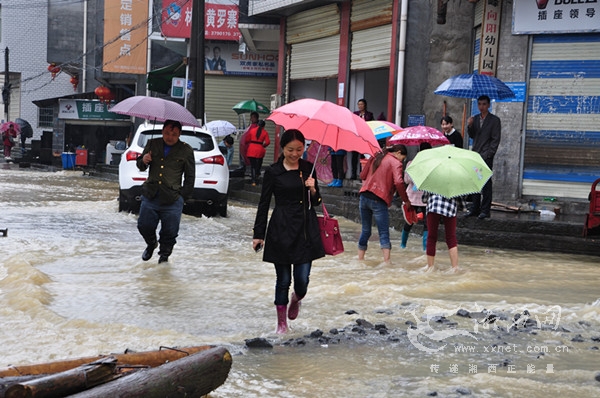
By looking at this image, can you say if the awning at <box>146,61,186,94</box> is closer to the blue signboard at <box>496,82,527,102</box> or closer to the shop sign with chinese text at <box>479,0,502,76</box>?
the shop sign with chinese text at <box>479,0,502,76</box>

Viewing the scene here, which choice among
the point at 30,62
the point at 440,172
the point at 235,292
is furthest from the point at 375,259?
the point at 30,62

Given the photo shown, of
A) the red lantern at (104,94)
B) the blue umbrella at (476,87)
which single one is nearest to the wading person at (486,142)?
the blue umbrella at (476,87)

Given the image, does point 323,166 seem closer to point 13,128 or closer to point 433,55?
point 433,55

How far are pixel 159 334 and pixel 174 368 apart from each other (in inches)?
86.6

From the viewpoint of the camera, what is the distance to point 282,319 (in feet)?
21.7

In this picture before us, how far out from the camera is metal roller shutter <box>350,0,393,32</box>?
63.9 ft

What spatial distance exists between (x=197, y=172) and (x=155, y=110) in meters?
5.33

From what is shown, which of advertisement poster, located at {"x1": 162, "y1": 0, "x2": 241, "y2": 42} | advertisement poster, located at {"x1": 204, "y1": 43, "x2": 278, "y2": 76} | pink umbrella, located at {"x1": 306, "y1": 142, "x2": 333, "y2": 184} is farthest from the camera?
advertisement poster, located at {"x1": 204, "y1": 43, "x2": 278, "y2": 76}

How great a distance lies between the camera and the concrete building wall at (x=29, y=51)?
48438 mm

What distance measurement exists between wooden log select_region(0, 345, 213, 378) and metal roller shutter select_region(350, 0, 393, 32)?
51.4ft

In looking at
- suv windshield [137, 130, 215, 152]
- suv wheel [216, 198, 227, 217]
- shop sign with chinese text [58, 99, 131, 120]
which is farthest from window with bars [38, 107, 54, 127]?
suv windshield [137, 130, 215, 152]

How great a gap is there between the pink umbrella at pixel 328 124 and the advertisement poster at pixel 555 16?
815 cm

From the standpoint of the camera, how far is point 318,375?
5488 millimetres

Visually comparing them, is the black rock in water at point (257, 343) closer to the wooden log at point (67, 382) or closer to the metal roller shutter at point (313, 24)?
the wooden log at point (67, 382)
